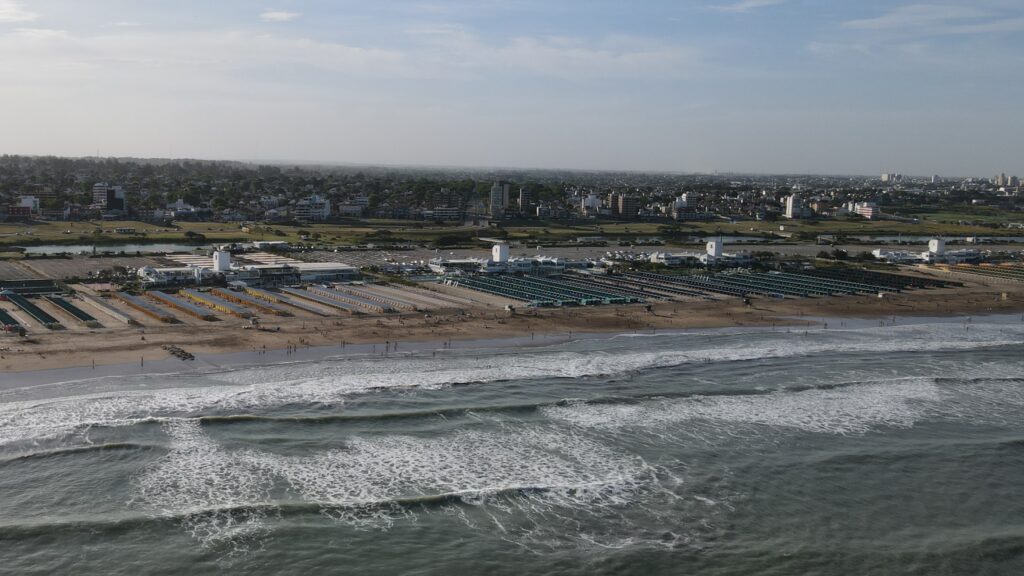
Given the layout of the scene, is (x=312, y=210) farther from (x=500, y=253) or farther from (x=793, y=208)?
(x=793, y=208)

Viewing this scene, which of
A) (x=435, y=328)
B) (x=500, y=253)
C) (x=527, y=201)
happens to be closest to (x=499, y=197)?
(x=527, y=201)

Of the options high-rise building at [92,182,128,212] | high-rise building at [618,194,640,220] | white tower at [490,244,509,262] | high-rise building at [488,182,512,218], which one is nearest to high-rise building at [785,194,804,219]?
high-rise building at [618,194,640,220]

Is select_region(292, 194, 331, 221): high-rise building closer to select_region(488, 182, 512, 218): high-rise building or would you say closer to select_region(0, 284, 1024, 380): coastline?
select_region(488, 182, 512, 218): high-rise building

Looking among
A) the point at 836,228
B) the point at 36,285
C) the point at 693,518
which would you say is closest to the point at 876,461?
the point at 693,518

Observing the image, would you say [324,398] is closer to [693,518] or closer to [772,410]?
[693,518]

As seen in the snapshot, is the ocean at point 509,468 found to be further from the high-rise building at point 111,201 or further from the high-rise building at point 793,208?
the high-rise building at point 793,208

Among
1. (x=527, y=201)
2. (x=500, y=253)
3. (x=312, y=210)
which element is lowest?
(x=500, y=253)
